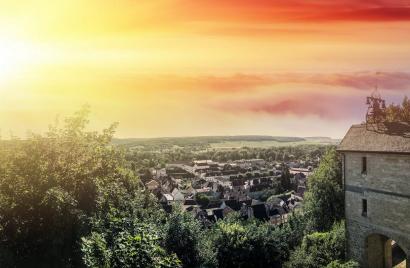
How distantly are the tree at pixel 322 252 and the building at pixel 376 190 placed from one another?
205 cm

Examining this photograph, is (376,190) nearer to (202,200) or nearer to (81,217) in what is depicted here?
(81,217)

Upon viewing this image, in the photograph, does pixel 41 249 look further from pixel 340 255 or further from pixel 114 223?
pixel 340 255

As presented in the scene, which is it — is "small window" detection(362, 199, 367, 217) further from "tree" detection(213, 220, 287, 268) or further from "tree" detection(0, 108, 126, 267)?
"tree" detection(0, 108, 126, 267)

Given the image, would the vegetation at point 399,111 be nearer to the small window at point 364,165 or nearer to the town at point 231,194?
the small window at point 364,165

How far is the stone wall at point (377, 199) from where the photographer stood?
20.5 metres

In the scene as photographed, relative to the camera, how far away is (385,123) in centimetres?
2359

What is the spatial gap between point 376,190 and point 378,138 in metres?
→ 2.75

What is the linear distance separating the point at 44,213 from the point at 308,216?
1098 inches

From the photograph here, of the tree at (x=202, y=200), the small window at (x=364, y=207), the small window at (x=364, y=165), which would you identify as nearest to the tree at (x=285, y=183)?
the tree at (x=202, y=200)

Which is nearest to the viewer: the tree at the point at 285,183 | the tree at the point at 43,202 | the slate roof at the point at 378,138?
the tree at the point at 43,202

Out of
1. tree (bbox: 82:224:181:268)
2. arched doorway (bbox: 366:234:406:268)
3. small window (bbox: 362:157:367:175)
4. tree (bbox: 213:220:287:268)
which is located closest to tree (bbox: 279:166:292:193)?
tree (bbox: 213:220:287:268)

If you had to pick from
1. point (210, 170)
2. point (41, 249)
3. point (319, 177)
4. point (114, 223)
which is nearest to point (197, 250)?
point (41, 249)

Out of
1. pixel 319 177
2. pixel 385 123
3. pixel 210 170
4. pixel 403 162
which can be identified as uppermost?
pixel 385 123

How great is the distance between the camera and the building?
2053cm
